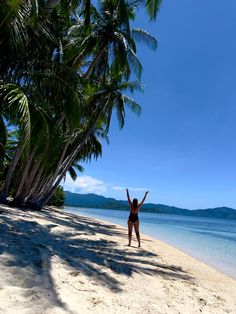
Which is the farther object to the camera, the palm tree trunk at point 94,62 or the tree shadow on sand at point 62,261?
the palm tree trunk at point 94,62

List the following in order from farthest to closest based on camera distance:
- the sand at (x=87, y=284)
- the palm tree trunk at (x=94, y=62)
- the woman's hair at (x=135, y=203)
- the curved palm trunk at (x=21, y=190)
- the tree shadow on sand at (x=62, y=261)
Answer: the palm tree trunk at (x=94, y=62) < the curved palm trunk at (x=21, y=190) < the woman's hair at (x=135, y=203) < the tree shadow on sand at (x=62, y=261) < the sand at (x=87, y=284)

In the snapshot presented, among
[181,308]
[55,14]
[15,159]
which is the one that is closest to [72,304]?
[181,308]

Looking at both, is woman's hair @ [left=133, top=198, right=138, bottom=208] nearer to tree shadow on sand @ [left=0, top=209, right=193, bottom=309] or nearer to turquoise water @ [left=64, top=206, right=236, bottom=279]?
tree shadow on sand @ [left=0, top=209, right=193, bottom=309]

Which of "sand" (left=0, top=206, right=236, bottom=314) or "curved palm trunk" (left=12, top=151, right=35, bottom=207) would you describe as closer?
"sand" (left=0, top=206, right=236, bottom=314)

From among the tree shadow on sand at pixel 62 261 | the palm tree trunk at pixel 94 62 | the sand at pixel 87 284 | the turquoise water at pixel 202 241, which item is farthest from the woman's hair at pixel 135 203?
the palm tree trunk at pixel 94 62

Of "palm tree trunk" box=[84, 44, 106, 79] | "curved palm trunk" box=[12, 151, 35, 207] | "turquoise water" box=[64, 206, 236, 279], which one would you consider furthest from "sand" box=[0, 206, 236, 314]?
"palm tree trunk" box=[84, 44, 106, 79]

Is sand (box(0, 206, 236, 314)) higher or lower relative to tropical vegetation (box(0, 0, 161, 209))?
lower

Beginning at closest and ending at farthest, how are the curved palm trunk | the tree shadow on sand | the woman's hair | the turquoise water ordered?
the tree shadow on sand → the woman's hair → the turquoise water → the curved palm trunk

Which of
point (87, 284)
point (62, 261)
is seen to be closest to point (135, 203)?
point (62, 261)

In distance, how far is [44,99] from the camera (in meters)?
9.20

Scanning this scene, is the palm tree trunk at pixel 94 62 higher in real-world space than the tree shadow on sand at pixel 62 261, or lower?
higher

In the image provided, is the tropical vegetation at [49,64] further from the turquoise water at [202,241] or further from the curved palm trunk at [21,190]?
the turquoise water at [202,241]

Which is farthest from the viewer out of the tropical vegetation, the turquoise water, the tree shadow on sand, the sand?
the turquoise water

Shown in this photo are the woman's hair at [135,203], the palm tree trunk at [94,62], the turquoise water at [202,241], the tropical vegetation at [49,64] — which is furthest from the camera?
the palm tree trunk at [94,62]
